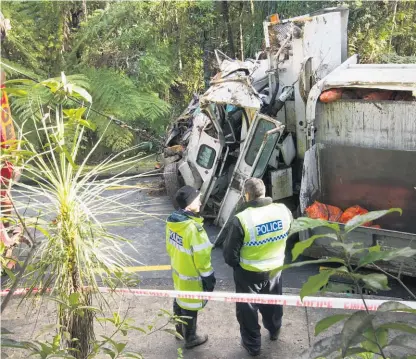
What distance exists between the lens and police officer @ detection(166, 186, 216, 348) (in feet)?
13.0

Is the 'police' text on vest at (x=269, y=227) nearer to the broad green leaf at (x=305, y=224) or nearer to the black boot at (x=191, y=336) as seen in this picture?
Answer: the black boot at (x=191, y=336)

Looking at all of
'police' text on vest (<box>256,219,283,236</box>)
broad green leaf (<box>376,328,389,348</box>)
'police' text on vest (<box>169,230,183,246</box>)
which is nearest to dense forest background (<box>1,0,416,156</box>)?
A: 'police' text on vest (<box>169,230,183,246</box>)

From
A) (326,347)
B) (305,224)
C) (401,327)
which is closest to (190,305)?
(326,347)

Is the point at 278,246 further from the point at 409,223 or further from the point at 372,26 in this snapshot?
the point at 372,26

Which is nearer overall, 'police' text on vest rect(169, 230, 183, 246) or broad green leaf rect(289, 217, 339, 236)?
broad green leaf rect(289, 217, 339, 236)

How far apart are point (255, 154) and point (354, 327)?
176 inches

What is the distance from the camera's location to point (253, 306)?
13.4 feet

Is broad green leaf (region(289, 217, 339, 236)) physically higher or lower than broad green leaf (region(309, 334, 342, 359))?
higher

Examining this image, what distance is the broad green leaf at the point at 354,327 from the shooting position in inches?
52.4

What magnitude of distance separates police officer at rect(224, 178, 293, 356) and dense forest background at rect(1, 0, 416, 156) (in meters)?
5.44

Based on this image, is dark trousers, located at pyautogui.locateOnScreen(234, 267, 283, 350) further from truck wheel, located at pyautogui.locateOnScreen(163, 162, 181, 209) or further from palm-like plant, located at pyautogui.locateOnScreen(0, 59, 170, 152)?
palm-like plant, located at pyautogui.locateOnScreen(0, 59, 170, 152)

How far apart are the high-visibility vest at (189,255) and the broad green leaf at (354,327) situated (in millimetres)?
2592

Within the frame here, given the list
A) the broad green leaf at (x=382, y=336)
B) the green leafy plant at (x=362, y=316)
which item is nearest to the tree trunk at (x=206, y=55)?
the green leafy plant at (x=362, y=316)

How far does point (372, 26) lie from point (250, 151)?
5640 mm
